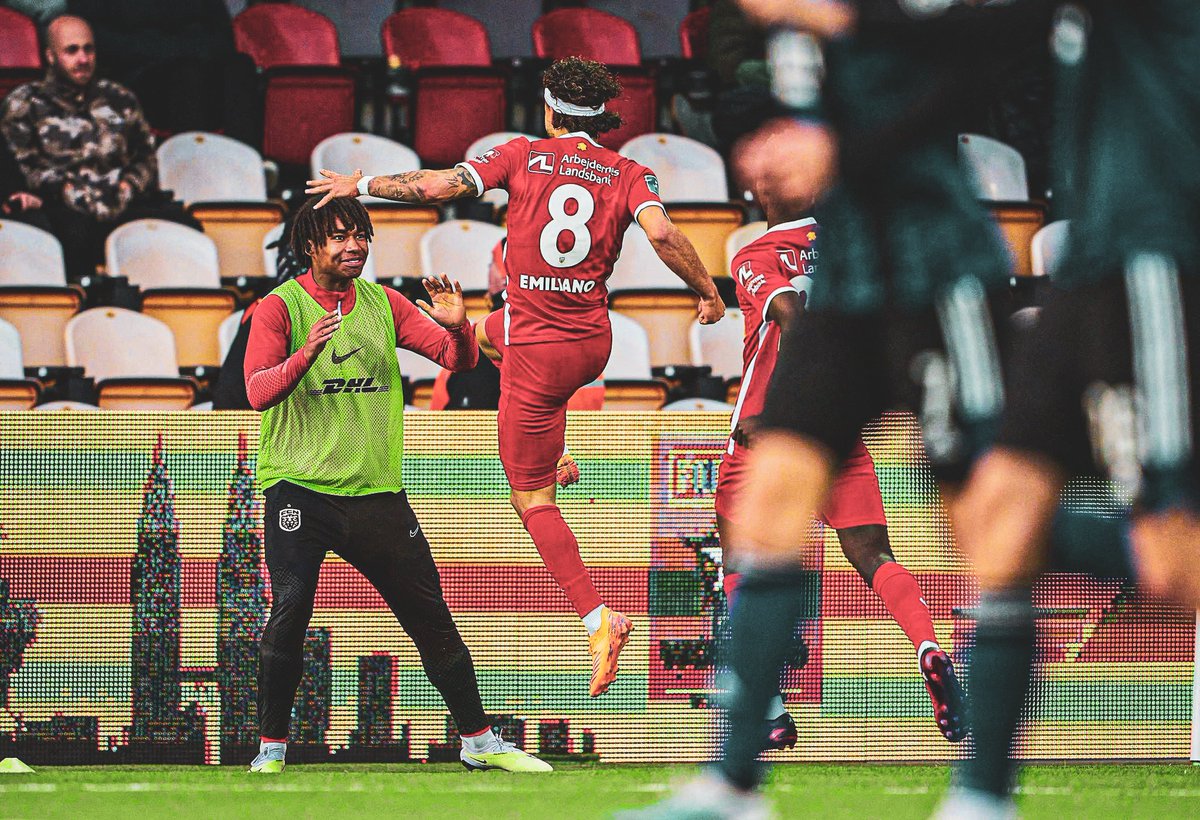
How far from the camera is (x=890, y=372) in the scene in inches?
132

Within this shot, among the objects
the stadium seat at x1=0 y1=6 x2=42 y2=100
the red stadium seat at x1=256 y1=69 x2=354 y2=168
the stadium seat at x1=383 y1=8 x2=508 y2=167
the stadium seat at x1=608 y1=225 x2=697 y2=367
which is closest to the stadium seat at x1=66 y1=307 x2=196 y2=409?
the red stadium seat at x1=256 y1=69 x2=354 y2=168

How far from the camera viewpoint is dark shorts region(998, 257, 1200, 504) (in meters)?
2.76

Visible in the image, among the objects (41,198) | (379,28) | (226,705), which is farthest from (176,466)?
(379,28)

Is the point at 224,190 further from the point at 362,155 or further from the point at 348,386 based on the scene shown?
the point at 348,386

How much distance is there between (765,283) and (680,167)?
558 cm

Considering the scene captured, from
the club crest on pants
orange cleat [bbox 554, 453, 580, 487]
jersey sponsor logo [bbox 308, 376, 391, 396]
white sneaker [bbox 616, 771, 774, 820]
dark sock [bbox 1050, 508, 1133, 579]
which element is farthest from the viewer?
orange cleat [bbox 554, 453, 580, 487]

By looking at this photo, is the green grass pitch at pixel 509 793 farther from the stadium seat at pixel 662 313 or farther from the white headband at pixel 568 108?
the stadium seat at pixel 662 313

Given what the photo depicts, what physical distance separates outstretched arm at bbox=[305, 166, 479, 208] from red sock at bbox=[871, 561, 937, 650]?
2.07 m

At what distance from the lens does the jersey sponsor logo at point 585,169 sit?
594 cm

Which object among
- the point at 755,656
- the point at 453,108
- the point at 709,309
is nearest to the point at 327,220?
the point at 709,309

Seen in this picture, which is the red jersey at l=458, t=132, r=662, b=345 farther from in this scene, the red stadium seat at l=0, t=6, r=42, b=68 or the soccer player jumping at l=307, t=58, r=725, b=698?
the red stadium seat at l=0, t=6, r=42, b=68

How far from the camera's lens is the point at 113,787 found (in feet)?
16.5

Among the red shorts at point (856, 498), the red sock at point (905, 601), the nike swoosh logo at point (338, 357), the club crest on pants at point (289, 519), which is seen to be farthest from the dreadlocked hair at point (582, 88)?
the red sock at point (905, 601)

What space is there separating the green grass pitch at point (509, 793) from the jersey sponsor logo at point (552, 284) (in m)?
1.81
